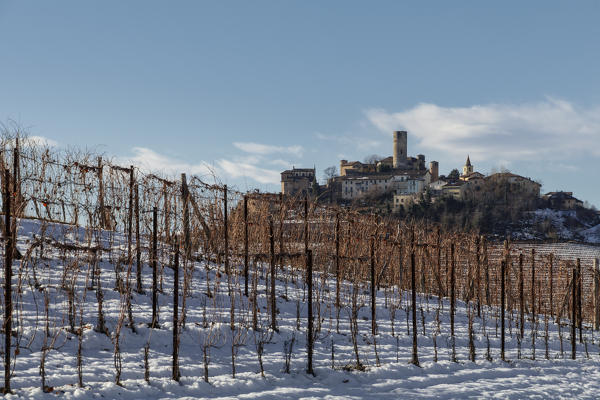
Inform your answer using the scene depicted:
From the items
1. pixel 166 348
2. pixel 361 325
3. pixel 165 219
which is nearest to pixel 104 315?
pixel 166 348

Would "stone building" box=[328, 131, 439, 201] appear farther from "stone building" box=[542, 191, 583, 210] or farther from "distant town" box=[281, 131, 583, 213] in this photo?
"stone building" box=[542, 191, 583, 210]

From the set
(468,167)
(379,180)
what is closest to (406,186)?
(379,180)

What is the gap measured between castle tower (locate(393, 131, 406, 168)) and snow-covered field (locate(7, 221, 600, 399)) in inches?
3183

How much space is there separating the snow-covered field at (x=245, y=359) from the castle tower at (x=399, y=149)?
80.8 m

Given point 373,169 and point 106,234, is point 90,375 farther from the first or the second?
point 373,169

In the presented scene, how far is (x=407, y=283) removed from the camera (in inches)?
459

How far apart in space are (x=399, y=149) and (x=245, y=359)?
8503 centimetres

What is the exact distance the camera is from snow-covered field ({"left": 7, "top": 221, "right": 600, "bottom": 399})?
4629 millimetres

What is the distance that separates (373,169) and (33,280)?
78.3m

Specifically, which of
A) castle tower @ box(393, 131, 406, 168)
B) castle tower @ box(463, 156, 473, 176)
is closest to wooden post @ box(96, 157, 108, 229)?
castle tower @ box(393, 131, 406, 168)

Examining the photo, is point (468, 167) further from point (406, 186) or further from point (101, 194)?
point (101, 194)

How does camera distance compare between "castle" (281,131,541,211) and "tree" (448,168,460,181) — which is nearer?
"castle" (281,131,541,211)

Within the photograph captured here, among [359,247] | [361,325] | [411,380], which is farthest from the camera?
[359,247]

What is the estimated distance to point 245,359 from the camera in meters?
5.55
